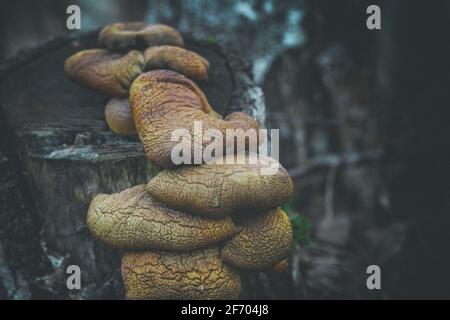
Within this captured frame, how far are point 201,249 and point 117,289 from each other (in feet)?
2.92

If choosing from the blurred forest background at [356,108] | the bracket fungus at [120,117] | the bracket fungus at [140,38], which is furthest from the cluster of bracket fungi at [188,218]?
the blurred forest background at [356,108]

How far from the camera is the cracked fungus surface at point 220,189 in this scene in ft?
7.26

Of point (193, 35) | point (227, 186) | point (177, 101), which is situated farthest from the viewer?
point (193, 35)

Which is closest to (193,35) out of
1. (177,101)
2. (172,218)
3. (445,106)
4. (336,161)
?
(177,101)

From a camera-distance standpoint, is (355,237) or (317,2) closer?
(355,237)

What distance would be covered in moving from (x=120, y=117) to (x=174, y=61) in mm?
502

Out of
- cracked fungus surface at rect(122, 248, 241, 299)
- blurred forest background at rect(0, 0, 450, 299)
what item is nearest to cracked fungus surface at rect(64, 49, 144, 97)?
cracked fungus surface at rect(122, 248, 241, 299)

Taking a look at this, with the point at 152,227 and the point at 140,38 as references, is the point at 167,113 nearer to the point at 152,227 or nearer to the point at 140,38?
the point at 152,227

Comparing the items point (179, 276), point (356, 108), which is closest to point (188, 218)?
point (179, 276)

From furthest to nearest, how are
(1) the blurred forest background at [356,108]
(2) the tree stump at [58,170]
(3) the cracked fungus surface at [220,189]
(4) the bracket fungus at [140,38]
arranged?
(1) the blurred forest background at [356,108] < (4) the bracket fungus at [140,38] < (2) the tree stump at [58,170] < (3) the cracked fungus surface at [220,189]

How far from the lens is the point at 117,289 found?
2945mm

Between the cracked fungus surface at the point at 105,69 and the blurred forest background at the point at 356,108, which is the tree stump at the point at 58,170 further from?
the blurred forest background at the point at 356,108
